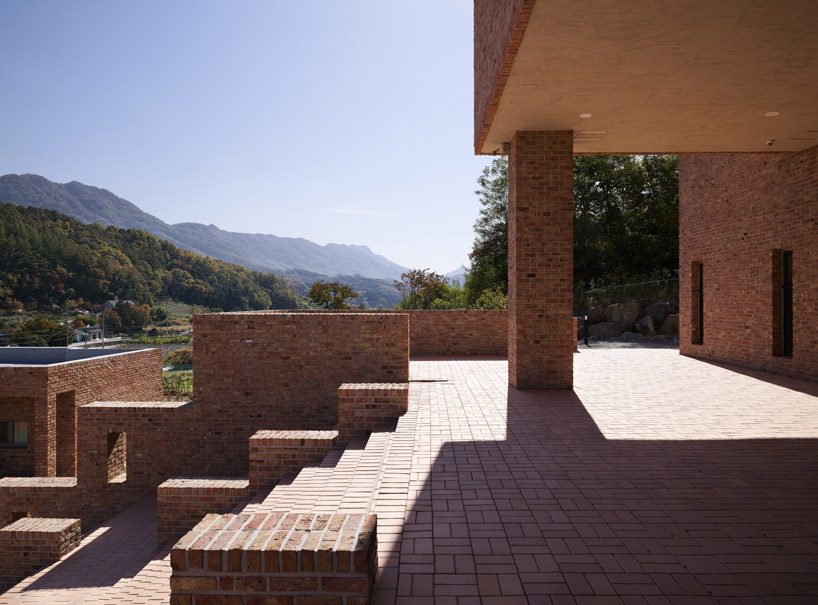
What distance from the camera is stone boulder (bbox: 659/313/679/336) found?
1841 centimetres

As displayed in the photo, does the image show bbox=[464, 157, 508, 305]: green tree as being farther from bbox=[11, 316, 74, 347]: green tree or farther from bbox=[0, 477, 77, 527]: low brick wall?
bbox=[11, 316, 74, 347]: green tree

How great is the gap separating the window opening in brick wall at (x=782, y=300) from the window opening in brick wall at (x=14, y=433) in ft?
56.7

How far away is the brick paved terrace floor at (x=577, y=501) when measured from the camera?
2.73m

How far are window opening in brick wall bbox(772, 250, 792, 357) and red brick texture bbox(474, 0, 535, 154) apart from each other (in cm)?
584

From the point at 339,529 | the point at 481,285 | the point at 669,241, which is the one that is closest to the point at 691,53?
the point at 339,529

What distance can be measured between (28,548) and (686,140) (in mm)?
11674

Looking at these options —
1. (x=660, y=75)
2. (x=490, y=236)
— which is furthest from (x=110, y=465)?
(x=490, y=236)

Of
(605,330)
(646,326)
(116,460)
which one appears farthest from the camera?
(605,330)

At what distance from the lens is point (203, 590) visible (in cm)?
239

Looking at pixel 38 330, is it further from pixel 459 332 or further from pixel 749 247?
pixel 749 247

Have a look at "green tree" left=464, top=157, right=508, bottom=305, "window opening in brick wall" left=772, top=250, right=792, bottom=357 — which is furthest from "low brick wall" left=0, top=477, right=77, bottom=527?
"green tree" left=464, top=157, right=508, bottom=305

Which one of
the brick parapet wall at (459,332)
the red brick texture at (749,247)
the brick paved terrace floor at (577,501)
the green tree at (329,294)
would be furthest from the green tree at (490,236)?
the brick paved terrace floor at (577,501)

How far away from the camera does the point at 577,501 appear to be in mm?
3801

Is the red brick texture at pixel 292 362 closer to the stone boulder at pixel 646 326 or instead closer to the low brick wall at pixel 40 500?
the low brick wall at pixel 40 500
